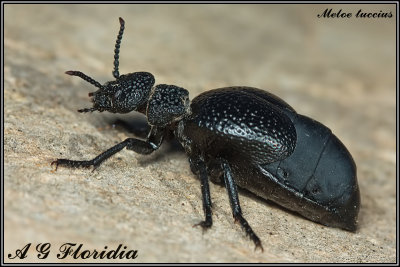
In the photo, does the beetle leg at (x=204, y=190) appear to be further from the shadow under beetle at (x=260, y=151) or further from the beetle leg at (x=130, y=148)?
the beetle leg at (x=130, y=148)

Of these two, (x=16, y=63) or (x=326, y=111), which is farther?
(x=326, y=111)

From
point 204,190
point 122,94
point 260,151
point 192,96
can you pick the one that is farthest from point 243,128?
point 192,96

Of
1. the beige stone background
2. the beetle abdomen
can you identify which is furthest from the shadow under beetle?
the beige stone background

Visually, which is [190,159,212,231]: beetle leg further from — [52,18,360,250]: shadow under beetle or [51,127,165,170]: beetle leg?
[51,127,165,170]: beetle leg

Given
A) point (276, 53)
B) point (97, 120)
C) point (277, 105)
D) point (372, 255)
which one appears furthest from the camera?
point (276, 53)

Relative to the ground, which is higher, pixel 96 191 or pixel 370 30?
pixel 370 30

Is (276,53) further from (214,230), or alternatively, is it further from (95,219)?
(95,219)

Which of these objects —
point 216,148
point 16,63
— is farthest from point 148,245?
point 16,63
